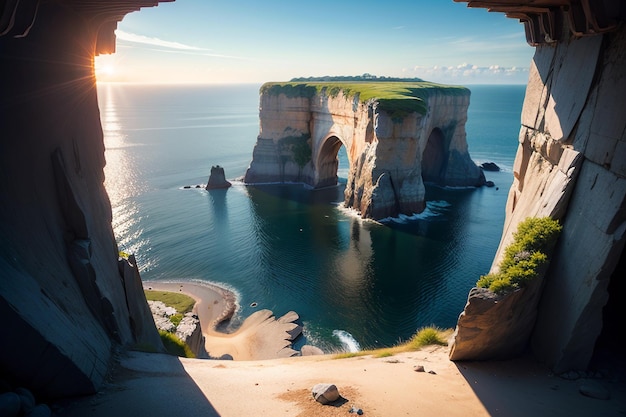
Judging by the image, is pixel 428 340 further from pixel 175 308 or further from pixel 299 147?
pixel 299 147

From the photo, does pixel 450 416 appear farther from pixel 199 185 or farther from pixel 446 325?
pixel 199 185

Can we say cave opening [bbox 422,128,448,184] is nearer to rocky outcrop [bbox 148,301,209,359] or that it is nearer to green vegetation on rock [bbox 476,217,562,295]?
rocky outcrop [bbox 148,301,209,359]

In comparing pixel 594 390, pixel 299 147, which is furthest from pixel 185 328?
pixel 299 147

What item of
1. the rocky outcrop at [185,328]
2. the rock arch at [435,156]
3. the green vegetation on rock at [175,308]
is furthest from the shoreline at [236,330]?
the rock arch at [435,156]

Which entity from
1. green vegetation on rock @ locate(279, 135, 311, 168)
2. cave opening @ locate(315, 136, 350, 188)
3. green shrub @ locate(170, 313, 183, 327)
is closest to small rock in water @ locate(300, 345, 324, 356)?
green shrub @ locate(170, 313, 183, 327)

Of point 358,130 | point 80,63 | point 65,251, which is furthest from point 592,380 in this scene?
point 358,130

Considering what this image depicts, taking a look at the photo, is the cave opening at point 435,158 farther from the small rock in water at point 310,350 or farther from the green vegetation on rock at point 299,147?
the small rock in water at point 310,350
